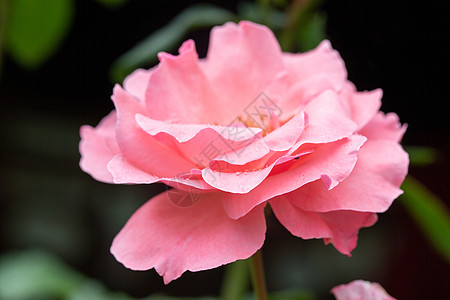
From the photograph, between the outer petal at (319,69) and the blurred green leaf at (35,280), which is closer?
the outer petal at (319,69)

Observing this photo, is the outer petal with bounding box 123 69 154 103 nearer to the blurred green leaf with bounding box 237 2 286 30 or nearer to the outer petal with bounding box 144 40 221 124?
the outer petal with bounding box 144 40 221 124

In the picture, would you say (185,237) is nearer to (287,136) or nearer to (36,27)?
(287,136)

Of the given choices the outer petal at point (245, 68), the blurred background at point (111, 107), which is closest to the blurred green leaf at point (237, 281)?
the blurred background at point (111, 107)

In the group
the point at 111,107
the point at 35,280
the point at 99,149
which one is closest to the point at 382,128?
the point at 99,149

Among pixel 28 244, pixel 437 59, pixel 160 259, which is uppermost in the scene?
pixel 160 259

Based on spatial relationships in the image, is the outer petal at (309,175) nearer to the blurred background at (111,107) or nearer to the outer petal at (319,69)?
the outer petal at (319,69)

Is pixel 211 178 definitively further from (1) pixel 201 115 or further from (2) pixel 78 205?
(2) pixel 78 205

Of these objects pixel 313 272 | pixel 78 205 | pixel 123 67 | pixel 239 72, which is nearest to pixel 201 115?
pixel 239 72

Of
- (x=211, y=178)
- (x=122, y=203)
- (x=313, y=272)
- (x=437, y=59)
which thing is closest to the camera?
(x=211, y=178)
